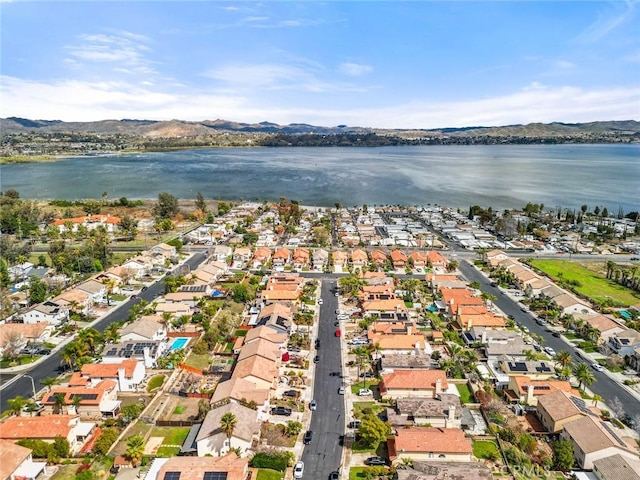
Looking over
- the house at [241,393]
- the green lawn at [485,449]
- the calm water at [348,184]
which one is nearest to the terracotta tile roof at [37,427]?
the house at [241,393]

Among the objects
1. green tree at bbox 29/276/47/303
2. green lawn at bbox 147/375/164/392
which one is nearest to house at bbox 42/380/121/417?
green lawn at bbox 147/375/164/392

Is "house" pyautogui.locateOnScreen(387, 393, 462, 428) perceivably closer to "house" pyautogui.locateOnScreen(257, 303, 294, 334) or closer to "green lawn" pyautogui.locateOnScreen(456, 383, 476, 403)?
"green lawn" pyautogui.locateOnScreen(456, 383, 476, 403)

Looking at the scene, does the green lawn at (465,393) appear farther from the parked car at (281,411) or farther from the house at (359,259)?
the house at (359,259)

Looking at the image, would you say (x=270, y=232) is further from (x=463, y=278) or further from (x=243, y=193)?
(x=243, y=193)

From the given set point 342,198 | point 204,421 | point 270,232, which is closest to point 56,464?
point 204,421

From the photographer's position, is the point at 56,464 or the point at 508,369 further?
the point at 508,369

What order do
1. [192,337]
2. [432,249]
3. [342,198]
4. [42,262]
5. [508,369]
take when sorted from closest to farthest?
[508,369] → [192,337] → [42,262] → [432,249] → [342,198]
